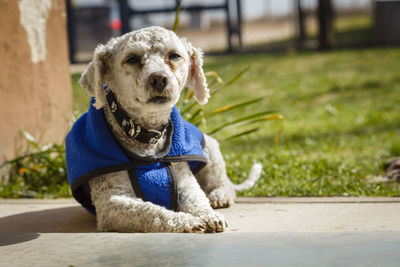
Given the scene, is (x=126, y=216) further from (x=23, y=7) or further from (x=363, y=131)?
(x=363, y=131)

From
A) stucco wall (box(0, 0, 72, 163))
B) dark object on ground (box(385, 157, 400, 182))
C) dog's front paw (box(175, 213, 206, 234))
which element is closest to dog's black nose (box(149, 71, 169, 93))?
dog's front paw (box(175, 213, 206, 234))

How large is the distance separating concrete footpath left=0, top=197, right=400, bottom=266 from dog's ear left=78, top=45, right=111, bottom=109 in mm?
912

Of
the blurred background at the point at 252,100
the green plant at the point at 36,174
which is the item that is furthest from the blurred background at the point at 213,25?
the green plant at the point at 36,174

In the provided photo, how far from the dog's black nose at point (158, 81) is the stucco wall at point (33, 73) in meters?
2.32

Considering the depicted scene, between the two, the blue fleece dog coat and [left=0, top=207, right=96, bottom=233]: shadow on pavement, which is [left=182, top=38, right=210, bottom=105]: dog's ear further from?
[left=0, top=207, right=96, bottom=233]: shadow on pavement

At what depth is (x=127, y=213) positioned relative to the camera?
3.61 m

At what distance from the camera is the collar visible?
3879mm

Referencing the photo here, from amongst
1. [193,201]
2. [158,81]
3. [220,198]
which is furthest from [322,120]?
[158,81]

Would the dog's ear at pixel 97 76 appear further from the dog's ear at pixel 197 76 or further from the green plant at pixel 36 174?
the green plant at pixel 36 174

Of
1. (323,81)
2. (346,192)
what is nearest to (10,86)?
(346,192)

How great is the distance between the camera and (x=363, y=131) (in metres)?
8.19

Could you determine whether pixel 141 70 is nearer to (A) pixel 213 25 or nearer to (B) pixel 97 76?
(B) pixel 97 76

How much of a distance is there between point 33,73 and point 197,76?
2.10m

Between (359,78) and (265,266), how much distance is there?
32.2ft
